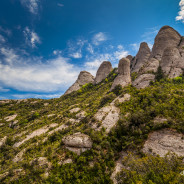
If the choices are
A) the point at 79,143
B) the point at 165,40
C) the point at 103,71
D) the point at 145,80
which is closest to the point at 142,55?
the point at 165,40

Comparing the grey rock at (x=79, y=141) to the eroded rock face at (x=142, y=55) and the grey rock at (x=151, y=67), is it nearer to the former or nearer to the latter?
the grey rock at (x=151, y=67)

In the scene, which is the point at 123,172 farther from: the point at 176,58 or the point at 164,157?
the point at 176,58

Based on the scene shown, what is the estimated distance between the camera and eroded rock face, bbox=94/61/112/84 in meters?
70.3

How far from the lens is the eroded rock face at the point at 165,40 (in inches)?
1875

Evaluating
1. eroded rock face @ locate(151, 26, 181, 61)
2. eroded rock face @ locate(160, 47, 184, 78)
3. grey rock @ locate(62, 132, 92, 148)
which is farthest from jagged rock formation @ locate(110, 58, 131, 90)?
grey rock @ locate(62, 132, 92, 148)

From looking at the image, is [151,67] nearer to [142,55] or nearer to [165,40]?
[165,40]

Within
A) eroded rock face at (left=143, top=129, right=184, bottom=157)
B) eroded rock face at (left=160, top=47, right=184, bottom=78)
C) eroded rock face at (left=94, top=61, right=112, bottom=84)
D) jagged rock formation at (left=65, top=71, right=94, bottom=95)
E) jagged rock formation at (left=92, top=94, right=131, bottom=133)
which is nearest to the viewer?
eroded rock face at (left=143, top=129, right=184, bottom=157)

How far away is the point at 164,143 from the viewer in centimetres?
1194

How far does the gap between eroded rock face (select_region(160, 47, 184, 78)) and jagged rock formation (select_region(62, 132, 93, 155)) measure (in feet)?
104

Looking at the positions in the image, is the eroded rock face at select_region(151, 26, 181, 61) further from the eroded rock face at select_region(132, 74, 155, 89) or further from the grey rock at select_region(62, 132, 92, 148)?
the grey rock at select_region(62, 132, 92, 148)

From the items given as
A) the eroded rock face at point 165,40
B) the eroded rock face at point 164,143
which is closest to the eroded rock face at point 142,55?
the eroded rock face at point 165,40

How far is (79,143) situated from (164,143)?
1131cm

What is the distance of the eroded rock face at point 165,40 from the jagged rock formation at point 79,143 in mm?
49229

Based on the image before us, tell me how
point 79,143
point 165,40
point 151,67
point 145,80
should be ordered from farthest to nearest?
point 165,40
point 151,67
point 145,80
point 79,143
